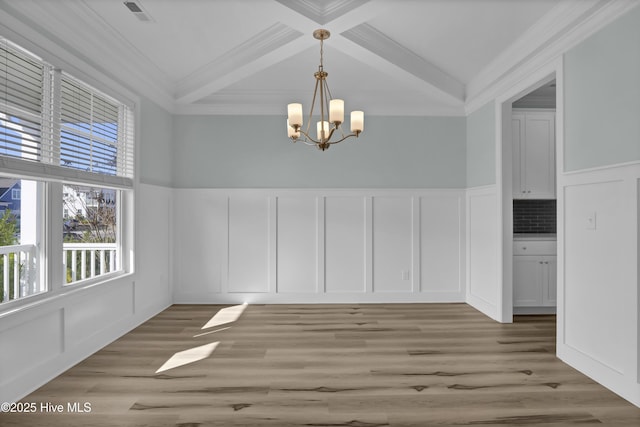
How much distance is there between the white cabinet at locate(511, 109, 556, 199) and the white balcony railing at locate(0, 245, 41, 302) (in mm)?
4959

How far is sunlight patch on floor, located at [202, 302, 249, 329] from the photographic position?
4387 millimetres

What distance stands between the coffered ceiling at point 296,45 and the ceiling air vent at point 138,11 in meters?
0.01

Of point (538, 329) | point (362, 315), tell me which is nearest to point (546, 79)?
point (538, 329)

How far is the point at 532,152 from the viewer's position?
187 inches

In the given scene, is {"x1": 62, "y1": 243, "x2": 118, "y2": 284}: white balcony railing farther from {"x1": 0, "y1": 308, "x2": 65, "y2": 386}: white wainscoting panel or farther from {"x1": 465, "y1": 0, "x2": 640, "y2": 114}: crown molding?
{"x1": 465, "y1": 0, "x2": 640, "y2": 114}: crown molding

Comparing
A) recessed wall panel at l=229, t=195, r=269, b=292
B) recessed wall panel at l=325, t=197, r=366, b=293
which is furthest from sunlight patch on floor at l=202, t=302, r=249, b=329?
recessed wall panel at l=325, t=197, r=366, b=293

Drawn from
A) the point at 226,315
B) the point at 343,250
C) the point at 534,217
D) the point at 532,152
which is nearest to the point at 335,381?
the point at 226,315

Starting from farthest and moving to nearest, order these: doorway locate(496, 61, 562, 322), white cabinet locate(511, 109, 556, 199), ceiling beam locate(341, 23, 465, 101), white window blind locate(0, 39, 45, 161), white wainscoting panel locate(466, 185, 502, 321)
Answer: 1. white cabinet locate(511, 109, 556, 199)
2. white wainscoting panel locate(466, 185, 502, 321)
3. doorway locate(496, 61, 562, 322)
4. ceiling beam locate(341, 23, 465, 101)
5. white window blind locate(0, 39, 45, 161)

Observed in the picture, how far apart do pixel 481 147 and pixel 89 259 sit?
488 centimetres

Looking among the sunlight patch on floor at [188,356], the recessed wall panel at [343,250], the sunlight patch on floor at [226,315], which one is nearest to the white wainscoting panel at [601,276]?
the recessed wall panel at [343,250]

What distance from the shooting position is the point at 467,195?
17.6 feet

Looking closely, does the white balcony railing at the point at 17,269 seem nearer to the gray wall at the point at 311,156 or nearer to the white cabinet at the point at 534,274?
the gray wall at the point at 311,156

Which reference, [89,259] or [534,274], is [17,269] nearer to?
[89,259]

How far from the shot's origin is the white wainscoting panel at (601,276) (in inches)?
101
